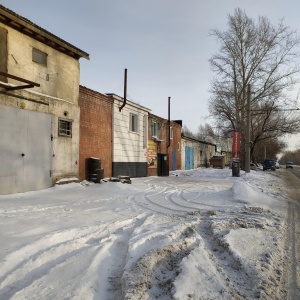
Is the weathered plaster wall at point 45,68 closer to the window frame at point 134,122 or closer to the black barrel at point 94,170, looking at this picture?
the black barrel at point 94,170

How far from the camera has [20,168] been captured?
971 centimetres

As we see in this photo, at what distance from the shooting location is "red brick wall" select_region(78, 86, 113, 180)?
1348cm

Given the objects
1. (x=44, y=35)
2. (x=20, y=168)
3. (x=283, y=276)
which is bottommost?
(x=283, y=276)

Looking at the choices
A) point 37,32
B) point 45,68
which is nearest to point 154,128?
point 45,68

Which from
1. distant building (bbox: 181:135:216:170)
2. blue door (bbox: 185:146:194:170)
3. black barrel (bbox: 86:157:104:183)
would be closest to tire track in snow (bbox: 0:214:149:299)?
black barrel (bbox: 86:157:104:183)

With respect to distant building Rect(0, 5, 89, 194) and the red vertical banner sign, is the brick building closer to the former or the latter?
the red vertical banner sign

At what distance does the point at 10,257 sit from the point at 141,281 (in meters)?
1.77

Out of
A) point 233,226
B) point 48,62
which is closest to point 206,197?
point 233,226

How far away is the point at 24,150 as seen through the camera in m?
9.86

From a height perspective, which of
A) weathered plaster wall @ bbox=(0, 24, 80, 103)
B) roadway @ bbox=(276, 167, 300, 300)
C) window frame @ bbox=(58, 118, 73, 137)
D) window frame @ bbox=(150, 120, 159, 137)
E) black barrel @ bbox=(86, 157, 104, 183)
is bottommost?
roadway @ bbox=(276, 167, 300, 300)

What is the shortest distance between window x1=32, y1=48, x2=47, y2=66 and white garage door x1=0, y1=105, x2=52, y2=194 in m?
2.01

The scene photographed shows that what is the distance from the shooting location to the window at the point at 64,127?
11.7 meters

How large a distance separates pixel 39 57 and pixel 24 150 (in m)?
3.62

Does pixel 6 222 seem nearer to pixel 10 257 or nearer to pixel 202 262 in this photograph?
pixel 10 257
